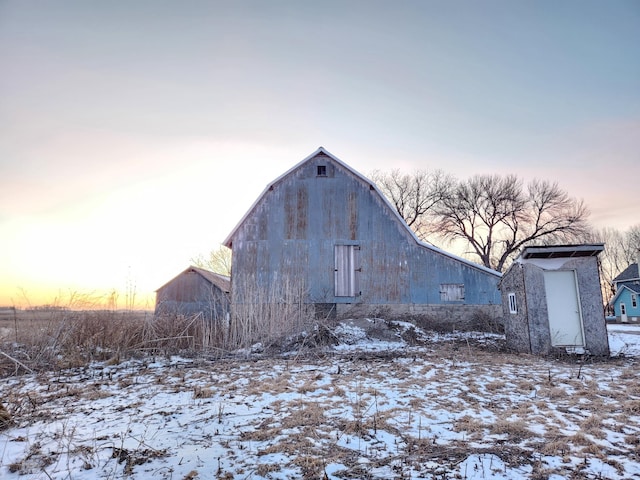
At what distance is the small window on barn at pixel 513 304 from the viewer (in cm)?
913

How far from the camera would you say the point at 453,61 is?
403 inches

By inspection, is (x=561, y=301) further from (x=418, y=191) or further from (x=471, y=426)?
(x=418, y=191)

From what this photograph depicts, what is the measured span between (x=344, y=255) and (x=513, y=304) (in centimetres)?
614

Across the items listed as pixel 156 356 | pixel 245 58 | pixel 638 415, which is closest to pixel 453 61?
pixel 245 58

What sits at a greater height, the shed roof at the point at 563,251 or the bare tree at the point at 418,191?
the bare tree at the point at 418,191

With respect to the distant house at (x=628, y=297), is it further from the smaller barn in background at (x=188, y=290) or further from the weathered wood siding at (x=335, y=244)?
the smaller barn in background at (x=188, y=290)

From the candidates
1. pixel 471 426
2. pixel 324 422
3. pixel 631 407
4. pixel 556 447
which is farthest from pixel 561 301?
pixel 324 422

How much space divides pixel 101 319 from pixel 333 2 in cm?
1002

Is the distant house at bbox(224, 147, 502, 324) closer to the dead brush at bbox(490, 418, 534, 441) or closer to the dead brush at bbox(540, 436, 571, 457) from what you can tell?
the dead brush at bbox(490, 418, 534, 441)

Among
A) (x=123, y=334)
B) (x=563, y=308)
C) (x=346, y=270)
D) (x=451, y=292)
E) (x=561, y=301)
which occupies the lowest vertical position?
(x=123, y=334)

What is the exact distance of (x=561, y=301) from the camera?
28.2 feet

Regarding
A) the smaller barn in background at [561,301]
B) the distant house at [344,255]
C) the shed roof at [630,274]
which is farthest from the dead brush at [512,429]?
the shed roof at [630,274]

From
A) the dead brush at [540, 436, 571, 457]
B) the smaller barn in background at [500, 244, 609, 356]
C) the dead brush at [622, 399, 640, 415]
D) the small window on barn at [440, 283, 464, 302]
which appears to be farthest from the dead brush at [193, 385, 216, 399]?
the small window on barn at [440, 283, 464, 302]

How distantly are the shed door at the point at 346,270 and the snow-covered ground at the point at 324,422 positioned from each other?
638cm
